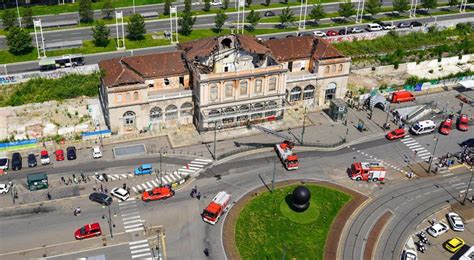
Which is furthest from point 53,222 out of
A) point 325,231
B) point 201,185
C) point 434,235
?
point 434,235

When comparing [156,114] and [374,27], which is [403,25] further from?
[156,114]

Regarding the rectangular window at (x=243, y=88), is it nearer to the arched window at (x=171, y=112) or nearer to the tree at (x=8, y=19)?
the arched window at (x=171, y=112)

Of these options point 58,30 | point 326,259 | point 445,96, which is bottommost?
point 326,259

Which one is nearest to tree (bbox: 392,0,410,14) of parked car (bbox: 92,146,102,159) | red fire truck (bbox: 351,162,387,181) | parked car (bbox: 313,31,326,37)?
parked car (bbox: 313,31,326,37)

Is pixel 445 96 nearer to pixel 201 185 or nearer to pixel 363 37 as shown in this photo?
pixel 363 37

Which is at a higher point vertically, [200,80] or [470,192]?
[200,80]

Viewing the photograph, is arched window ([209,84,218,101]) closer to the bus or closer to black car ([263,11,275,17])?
the bus

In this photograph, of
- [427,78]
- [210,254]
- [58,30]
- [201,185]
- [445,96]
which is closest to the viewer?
[210,254]
